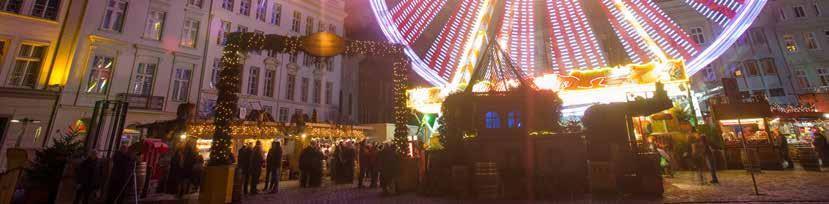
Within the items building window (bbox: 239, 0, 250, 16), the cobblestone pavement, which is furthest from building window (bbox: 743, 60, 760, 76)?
building window (bbox: 239, 0, 250, 16)

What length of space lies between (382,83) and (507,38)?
1731 cm

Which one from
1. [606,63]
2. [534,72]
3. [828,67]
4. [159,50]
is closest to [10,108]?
[159,50]

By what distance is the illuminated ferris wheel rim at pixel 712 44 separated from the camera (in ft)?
38.6

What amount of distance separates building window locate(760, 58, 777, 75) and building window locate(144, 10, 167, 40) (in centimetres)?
4134

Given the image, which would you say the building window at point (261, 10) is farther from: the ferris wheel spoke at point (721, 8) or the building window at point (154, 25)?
the ferris wheel spoke at point (721, 8)

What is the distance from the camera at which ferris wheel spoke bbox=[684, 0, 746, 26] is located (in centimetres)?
1226

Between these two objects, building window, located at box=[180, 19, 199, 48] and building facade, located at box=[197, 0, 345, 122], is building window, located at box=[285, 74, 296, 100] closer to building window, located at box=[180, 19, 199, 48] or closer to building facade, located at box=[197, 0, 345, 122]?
building facade, located at box=[197, 0, 345, 122]

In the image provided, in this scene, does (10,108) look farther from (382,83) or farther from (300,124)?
(382,83)

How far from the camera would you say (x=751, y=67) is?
955 inches

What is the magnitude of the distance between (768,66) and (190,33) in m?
40.5

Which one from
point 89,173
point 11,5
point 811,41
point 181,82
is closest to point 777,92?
point 811,41

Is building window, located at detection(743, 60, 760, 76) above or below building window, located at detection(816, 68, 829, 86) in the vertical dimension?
above

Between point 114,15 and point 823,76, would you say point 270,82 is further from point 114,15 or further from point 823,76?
point 823,76

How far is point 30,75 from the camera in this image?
15.5 metres
